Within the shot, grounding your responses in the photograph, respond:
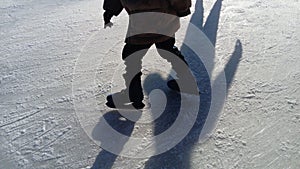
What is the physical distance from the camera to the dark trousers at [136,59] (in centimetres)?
133

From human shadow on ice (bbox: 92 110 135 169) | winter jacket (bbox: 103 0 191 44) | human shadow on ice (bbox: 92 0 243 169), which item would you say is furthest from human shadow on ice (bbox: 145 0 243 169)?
winter jacket (bbox: 103 0 191 44)

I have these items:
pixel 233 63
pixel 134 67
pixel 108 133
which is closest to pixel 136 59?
pixel 134 67

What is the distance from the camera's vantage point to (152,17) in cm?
123

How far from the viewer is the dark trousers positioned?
1.33 metres

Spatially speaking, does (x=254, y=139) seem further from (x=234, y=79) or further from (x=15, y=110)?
(x=15, y=110)

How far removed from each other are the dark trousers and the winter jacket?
5 centimetres

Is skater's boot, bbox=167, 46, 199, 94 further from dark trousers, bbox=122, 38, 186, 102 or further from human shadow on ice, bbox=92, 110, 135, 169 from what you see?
human shadow on ice, bbox=92, 110, 135, 169

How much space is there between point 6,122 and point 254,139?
99 centimetres

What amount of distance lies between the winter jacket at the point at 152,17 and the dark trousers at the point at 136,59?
0.15 feet

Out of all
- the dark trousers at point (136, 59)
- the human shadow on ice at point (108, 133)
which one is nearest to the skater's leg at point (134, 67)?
the dark trousers at point (136, 59)

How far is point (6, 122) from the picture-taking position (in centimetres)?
141

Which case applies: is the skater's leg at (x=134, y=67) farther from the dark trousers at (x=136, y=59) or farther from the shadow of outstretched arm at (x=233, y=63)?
the shadow of outstretched arm at (x=233, y=63)

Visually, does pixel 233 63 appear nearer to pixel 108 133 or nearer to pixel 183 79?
pixel 183 79

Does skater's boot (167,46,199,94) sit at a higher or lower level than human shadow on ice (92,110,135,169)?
higher
